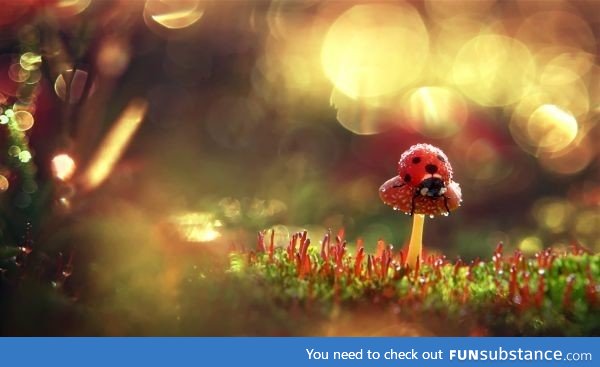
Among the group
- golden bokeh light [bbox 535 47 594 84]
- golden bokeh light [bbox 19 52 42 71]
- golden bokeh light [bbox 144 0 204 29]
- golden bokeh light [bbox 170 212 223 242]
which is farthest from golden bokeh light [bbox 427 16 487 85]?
golden bokeh light [bbox 19 52 42 71]

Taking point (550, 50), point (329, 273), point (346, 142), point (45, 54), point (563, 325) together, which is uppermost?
point (550, 50)

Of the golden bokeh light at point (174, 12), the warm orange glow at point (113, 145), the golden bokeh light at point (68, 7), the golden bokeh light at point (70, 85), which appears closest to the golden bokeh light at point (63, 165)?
the warm orange glow at point (113, 145)

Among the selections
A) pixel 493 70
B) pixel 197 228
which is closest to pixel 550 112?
pixel 493 70

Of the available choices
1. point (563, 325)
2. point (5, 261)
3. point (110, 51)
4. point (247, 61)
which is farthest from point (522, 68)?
point (5, 261)

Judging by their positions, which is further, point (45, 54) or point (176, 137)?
point (176, 137)

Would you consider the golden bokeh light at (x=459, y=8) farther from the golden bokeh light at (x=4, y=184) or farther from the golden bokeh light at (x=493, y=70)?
the golden bokeh light at (x=4, y=184)

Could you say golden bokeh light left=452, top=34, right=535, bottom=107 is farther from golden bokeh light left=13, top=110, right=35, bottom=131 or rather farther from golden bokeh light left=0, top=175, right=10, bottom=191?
golden bokeh light left=0, top=175, right=10, bottom=191

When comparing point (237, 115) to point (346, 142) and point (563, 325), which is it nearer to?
point (346, 142)
